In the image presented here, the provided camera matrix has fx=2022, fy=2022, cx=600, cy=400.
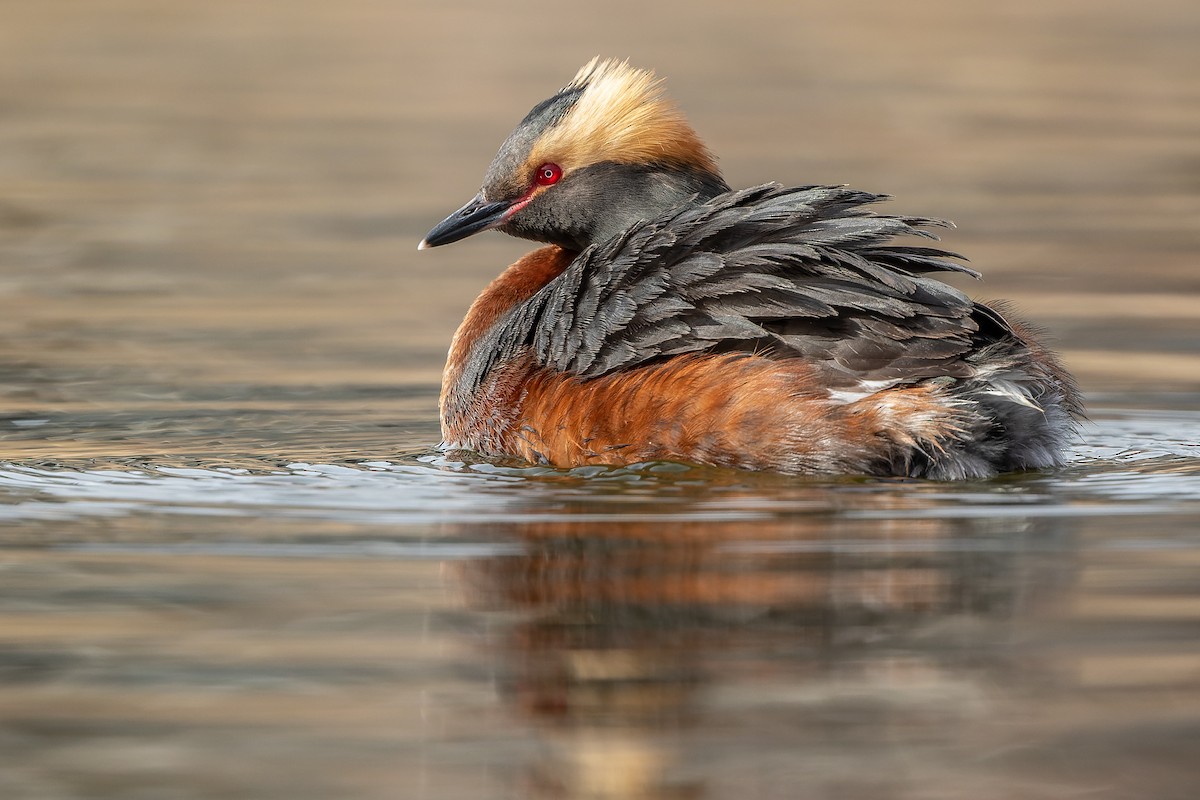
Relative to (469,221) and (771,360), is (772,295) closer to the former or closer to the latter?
(771,360)

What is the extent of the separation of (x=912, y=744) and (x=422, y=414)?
189 inches

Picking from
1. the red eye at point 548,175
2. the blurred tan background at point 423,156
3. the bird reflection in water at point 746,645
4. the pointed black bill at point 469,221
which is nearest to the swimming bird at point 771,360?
the bird reflection in water at point 746,645

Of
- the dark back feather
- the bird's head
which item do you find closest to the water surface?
the dark back feather

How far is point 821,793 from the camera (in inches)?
165

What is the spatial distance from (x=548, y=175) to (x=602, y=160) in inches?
10.2

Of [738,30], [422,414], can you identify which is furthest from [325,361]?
[738,30]

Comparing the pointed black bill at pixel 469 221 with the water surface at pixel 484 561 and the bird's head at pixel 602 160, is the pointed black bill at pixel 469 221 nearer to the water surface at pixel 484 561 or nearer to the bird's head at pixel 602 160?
the bird's head at pixel 602 160

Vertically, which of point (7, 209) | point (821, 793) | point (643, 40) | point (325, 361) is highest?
point (643, 40)

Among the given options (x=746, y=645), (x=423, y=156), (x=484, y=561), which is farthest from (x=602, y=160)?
(x=423, y=156)

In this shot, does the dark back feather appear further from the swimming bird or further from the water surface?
the water surface

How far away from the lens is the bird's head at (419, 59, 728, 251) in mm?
8508

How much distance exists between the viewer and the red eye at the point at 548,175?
8.66 m

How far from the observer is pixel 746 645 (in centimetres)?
512

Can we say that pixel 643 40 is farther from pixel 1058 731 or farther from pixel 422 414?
pixel 1058 731
